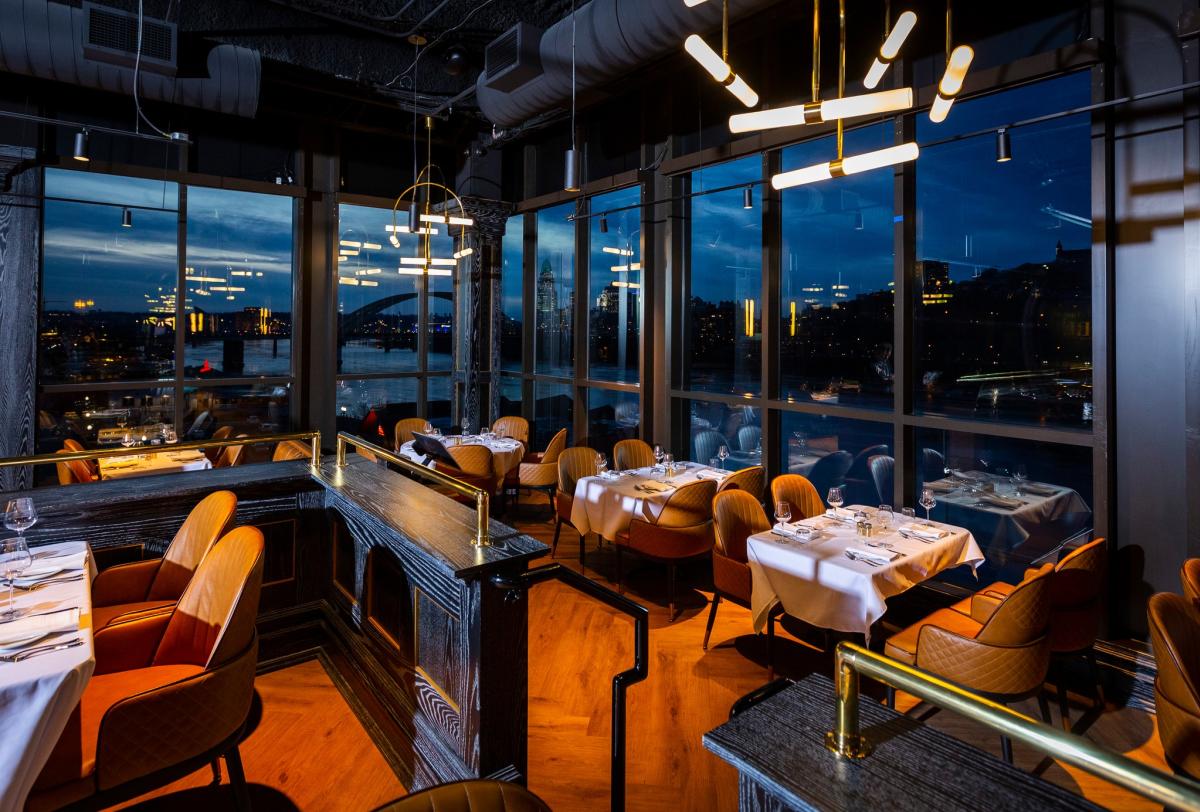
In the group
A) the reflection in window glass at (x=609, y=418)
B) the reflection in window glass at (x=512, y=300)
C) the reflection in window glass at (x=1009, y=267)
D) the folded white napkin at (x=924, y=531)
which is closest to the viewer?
the folded white napkin at (x=924, y=531)

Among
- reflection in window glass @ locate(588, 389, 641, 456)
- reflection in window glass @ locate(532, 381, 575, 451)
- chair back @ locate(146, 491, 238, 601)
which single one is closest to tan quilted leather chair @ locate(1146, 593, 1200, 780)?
chair back @ locate(146, 491, 238, 601)

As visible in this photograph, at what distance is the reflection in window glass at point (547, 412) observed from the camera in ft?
26.5

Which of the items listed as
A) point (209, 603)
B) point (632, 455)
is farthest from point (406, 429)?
point (209, 603)

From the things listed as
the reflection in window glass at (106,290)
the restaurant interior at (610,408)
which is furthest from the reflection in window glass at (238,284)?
the reflection in window glass at (106,290)

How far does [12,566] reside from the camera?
226cm

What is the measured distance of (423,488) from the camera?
10.5 feet

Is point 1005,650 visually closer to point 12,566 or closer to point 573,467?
point 573,467

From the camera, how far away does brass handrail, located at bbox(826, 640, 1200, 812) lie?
74cm

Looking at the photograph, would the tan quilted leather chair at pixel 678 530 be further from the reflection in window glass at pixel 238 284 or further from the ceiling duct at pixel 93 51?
the reflection in window glass at pixel 238 284

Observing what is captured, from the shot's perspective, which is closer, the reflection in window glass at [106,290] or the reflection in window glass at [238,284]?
the reflection in window glass at [106,290]

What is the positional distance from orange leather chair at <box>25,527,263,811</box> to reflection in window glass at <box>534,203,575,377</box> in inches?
220

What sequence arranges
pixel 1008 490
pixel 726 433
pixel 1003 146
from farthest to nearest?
pixel 726 433, pixel 1008 490, pixel 1003 146

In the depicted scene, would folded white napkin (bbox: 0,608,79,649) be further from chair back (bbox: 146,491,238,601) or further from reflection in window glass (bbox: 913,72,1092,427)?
reflection in window glass (bbox: 913,72,1092,427)

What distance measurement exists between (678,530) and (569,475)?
1.40 m
